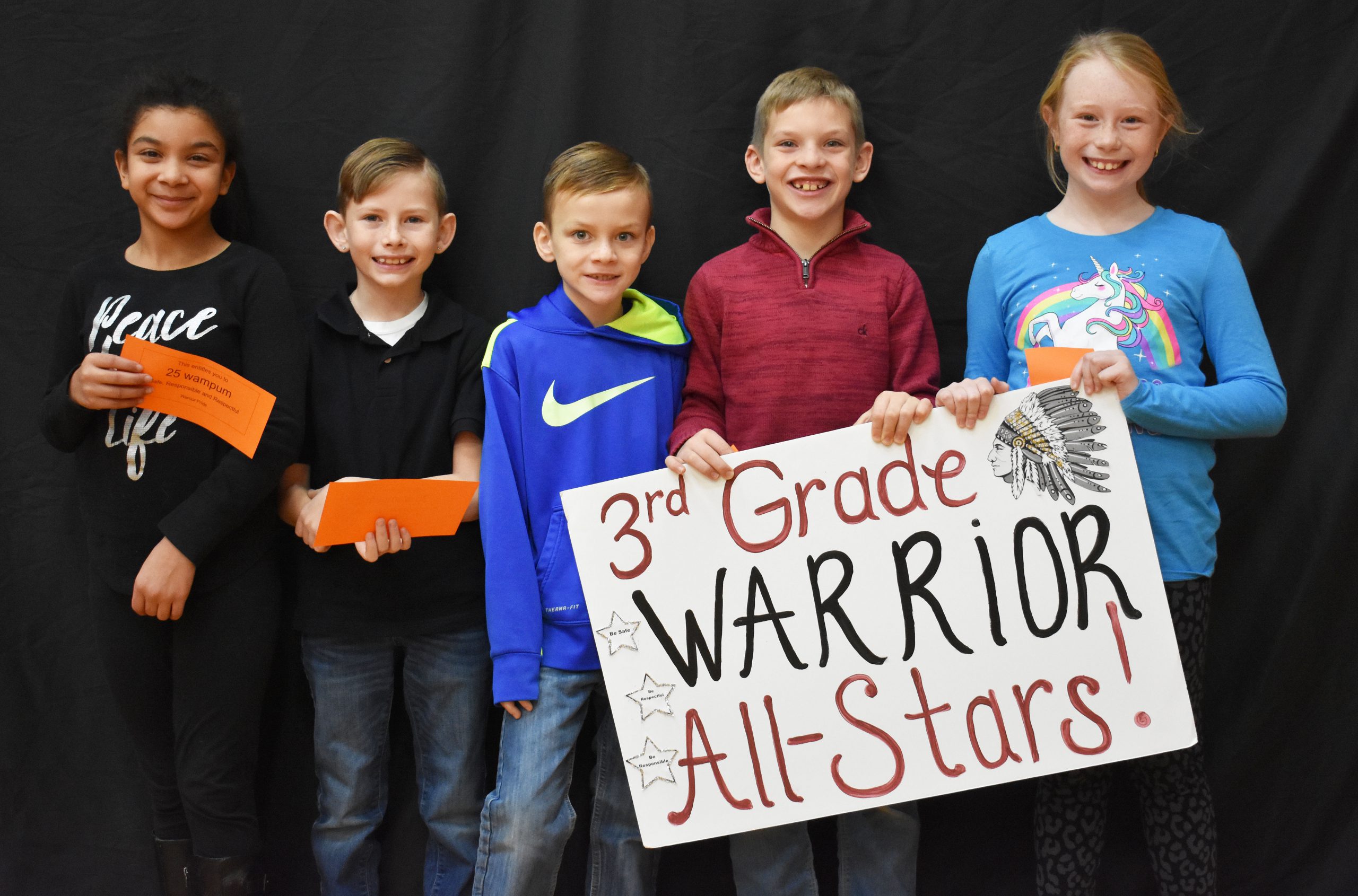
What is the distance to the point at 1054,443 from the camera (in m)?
1.60

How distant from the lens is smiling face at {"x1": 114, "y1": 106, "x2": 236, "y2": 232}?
1.80 m

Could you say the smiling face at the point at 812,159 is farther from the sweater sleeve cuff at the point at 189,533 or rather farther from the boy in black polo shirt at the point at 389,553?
the sweater sleeve cuff at the point at 189,533

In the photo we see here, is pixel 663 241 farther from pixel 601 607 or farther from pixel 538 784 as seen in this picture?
pixel 538 784

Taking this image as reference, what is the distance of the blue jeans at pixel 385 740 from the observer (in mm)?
1850

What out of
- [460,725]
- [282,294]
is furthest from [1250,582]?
[282,294]

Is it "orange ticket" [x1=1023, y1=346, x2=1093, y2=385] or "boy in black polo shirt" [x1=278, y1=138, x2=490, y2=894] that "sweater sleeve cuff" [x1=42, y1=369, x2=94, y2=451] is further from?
"orange ticket" [x1=1023, y1=346, x2=1093, y2=385]

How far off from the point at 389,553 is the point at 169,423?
0.47 metres

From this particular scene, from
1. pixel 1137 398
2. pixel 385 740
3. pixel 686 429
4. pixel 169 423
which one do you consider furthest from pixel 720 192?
pixel 385 740

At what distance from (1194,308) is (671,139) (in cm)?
112

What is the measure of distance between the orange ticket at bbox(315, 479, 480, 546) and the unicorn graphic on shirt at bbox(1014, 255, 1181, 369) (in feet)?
3.65

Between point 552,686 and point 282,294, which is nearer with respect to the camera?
point 552,686

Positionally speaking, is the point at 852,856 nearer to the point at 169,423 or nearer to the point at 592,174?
the point at 592,174

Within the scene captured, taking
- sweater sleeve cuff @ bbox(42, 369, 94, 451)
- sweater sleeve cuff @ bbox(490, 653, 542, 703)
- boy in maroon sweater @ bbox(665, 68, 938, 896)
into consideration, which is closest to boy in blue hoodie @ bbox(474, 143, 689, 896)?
sweater sleeve cuff @ bbox(490, 653, 542, 703)

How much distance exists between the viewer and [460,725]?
6.15ft
